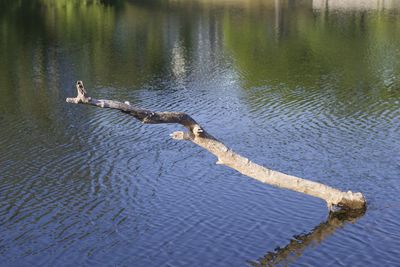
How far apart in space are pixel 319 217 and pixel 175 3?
70.8m

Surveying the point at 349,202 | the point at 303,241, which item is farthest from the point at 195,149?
the point at 303,241

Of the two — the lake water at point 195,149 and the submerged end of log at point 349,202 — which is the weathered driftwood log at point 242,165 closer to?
the submerged end of log at point 349,202

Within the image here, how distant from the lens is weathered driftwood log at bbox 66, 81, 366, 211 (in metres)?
19.1

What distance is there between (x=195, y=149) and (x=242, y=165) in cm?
843

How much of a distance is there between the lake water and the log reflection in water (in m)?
0.06

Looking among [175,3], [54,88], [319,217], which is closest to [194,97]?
[54,88]

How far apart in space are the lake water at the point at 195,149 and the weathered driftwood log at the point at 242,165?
69 centimetres

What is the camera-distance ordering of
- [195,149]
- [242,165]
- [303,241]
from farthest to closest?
[195,149] < [242,165] < [303,241]

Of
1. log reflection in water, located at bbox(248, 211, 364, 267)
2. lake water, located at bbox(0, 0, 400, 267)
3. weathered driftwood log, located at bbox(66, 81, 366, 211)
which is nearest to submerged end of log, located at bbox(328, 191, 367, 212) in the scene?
weathered driftwood log, located at bbox(66, 81, 366, 211)

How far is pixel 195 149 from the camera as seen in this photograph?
2930 centimetres

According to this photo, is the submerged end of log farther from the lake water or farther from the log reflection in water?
the lake water

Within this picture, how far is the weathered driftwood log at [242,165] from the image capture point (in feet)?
62.7

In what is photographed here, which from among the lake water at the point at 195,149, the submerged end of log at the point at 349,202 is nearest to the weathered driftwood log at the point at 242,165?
the submerged end of log at the point at 349,202

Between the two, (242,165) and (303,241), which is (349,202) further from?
(242,165)
